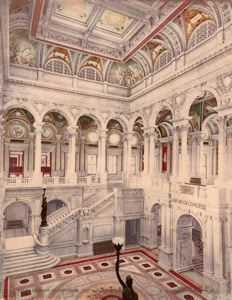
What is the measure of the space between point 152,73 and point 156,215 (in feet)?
34.1

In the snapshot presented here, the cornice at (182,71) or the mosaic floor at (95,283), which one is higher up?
the cornice at (182,71)

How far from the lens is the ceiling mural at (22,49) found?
48.5 feet

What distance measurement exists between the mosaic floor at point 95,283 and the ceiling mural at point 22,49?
13.5 meters

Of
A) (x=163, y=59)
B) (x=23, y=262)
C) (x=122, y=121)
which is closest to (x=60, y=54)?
(x=122, y=121)

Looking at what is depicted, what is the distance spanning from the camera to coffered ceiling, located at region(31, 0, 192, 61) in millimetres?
11602

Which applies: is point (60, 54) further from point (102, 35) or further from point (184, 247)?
point (184, 247)

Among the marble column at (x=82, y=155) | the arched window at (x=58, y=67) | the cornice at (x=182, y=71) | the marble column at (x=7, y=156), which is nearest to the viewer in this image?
the cornice at (x=182, y=71)

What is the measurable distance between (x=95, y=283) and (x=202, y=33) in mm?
14221

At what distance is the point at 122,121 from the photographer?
19891mm

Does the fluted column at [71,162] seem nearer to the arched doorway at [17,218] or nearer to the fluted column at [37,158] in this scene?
the fluted column at [37,158]

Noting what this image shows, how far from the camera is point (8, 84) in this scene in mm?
15852

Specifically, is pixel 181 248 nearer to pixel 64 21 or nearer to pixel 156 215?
pixel 156 215

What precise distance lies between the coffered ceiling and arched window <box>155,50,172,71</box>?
87.5 inches

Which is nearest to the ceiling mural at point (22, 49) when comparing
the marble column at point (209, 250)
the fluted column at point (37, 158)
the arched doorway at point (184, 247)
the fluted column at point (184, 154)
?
the fluted column at point (37, 158)
